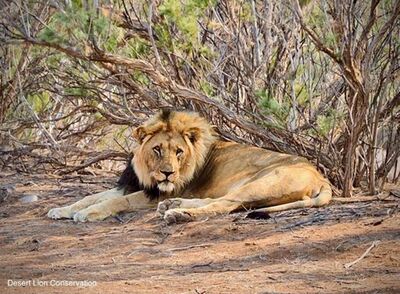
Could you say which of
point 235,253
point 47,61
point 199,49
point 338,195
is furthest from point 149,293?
point 47,61

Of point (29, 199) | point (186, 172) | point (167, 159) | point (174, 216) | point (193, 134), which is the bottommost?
point (29, 199)

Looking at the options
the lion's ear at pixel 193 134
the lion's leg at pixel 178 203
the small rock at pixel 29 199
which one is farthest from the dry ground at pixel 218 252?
the small rock at pixel 29 199

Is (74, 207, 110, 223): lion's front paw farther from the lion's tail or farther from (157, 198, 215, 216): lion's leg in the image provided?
the lion's tail

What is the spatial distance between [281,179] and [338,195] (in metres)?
0.88

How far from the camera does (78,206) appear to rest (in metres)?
7.00

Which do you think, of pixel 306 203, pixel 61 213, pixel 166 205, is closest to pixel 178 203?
pixel 166 205

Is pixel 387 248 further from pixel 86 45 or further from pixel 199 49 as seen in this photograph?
pixel 199 49

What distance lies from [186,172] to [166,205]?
2.17 feet

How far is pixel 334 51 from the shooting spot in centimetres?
614

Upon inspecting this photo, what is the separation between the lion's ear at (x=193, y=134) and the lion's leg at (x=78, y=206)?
767mm

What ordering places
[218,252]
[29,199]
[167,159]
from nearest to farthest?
[218,252] → [167,159] → [29,199]

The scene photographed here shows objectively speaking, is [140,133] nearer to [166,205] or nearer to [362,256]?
[166,205]

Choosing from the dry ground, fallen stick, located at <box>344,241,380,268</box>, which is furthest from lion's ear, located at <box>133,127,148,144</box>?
fallen stick, located at <box>344,241,380,268</box>

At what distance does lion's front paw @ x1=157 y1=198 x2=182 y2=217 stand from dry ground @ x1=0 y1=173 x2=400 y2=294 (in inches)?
4.4
